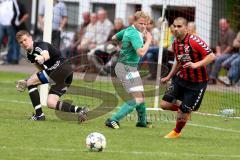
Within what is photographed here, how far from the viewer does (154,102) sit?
57.6 feet

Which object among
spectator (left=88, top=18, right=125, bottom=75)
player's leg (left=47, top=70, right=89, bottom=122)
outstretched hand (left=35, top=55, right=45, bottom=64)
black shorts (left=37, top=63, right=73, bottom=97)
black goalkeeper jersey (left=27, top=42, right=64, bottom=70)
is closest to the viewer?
outstretched hand (left=35, top=55, right=45, bottom=64)

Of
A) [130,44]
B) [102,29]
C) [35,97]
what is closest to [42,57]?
[35,97]

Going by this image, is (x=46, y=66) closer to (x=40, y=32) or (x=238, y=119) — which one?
(x=238, y=119)

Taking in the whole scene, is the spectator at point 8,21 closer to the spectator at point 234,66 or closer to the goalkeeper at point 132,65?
the spectator at point 234,66

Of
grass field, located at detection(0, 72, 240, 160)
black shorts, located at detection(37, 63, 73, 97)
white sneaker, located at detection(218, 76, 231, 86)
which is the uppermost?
black shorts, located at detection(37, 63, 73, 97)

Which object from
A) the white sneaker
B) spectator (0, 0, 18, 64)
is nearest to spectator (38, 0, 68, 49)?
spectator (0, 0, 18, 64)

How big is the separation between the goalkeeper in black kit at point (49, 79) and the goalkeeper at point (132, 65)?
31.5 inches

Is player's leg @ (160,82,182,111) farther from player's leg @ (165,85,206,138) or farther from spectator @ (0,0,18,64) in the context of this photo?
spectator @ (0,0,18,64)

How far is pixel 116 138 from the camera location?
40.3ft

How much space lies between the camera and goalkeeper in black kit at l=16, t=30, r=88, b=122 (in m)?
13.9

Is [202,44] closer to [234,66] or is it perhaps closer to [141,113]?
[141,113]

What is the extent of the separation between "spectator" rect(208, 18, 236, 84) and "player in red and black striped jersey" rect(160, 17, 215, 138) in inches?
354

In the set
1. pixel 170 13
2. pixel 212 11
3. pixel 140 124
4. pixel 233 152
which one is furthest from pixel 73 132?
pixel 212 11

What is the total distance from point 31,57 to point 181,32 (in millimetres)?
2850
